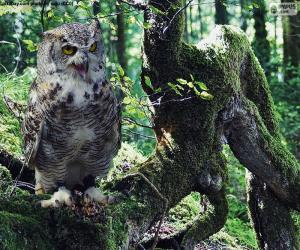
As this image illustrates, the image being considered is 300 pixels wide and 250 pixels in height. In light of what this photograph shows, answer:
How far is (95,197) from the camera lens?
3.10m

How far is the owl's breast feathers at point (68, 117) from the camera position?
105 inches

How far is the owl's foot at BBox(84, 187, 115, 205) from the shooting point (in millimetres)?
3068

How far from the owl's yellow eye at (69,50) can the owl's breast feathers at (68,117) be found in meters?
0.19

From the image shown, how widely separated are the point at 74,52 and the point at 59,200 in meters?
0.93

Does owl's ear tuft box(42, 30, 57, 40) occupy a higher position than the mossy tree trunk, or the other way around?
owl's ear tuft box(42, 30, 57, 40)

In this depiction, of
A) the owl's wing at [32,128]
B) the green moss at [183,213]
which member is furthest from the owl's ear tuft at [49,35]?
the green moss at [183,213]

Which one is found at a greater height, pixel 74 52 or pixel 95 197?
pixel 74 52

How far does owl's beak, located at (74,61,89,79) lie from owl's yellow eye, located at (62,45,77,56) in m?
0.07

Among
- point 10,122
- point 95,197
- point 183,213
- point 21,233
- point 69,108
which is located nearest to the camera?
point 21,233

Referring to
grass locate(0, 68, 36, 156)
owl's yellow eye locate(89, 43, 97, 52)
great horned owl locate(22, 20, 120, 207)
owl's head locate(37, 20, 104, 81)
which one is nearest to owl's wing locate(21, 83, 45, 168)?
great horned owl locate(22, 20, 120, 207)

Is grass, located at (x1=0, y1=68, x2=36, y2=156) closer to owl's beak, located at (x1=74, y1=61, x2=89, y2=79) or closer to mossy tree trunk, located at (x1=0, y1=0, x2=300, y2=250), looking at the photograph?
mossy tree trunk, located at (x1=0, y1=0, x2=300, y2=250)

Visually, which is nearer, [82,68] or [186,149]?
[82,68]

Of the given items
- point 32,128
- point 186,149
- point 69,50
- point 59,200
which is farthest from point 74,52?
point 186,149

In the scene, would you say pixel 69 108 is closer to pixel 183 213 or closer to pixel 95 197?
pixel 95 197
